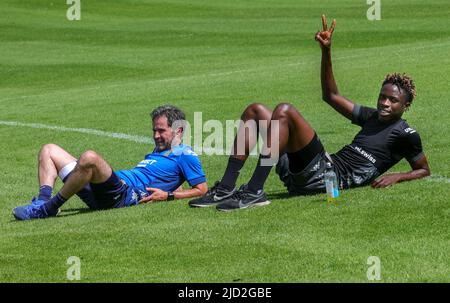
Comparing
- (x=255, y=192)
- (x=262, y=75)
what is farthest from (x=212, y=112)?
(x=255, y=192)

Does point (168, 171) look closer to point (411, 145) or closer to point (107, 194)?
point (107, 194)

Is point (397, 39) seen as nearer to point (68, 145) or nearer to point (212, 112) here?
point (212, 112)

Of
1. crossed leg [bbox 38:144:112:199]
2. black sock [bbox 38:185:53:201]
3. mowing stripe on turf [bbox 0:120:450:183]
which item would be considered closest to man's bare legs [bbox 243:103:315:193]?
crossed leg [bbox 38:144:112:199]

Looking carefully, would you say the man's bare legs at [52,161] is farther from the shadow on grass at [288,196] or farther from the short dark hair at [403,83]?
the short dark hair at [403,83]

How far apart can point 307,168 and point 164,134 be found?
5.70 feet

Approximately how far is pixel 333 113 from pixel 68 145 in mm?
4356

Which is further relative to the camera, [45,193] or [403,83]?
[45,193]

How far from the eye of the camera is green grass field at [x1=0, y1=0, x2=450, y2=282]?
26.9 feet

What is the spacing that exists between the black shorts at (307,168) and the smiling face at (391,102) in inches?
30.8

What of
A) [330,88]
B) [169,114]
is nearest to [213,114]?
[169,114]

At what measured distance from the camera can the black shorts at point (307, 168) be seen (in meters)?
10.6

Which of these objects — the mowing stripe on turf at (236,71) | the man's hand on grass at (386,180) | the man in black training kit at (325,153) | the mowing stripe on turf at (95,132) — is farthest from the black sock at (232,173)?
the mowing stripe on turf at (236,71)

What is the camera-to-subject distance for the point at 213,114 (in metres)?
17.7

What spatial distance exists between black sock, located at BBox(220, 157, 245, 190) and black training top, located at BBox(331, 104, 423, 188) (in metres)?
1.03
